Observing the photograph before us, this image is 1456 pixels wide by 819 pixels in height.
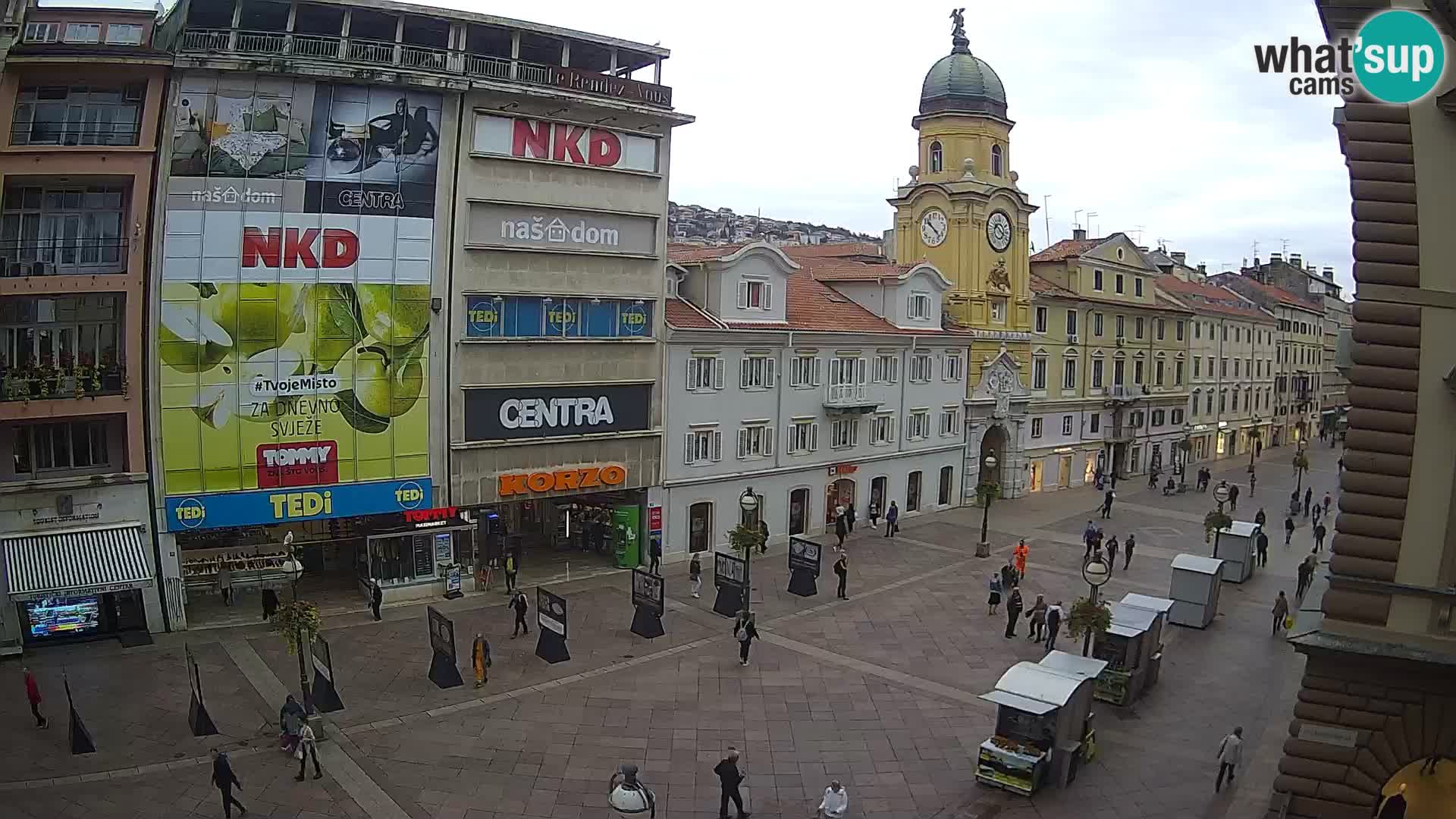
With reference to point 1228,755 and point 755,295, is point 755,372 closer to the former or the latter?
point 755,295

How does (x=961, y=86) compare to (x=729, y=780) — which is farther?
(x=961, y=86)

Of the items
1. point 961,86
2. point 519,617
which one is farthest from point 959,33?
point 519,617

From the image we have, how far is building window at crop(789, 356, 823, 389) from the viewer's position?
Answer: 4084cm

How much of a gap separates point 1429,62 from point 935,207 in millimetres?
38209

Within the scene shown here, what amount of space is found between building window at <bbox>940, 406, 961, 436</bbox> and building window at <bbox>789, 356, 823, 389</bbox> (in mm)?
10201

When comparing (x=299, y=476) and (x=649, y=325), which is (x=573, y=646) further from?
(x=649, y=325)

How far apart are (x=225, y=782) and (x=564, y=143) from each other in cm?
2224

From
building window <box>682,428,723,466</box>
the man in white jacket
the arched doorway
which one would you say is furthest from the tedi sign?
the arched doorway

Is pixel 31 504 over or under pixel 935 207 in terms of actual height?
under

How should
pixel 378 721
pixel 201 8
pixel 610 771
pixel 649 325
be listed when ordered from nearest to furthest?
pixel 610 771
pixel 378 721
pixel 201 8
pixel 649 325

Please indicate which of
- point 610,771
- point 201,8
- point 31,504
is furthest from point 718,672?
point 201,8

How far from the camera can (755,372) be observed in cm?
3934

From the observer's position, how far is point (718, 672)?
25.3 m

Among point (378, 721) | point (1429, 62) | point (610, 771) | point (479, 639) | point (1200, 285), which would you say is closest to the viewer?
point (1429, 62)
